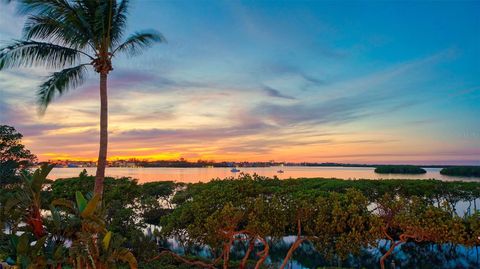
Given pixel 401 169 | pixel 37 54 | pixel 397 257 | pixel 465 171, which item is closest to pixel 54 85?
pixel 37 54

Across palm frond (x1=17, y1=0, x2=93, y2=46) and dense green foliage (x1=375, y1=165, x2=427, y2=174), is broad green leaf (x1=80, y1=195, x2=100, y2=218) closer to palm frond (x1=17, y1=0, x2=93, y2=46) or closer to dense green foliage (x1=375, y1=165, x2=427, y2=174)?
palm frond (x1=17, y1=0, x2=93, y2=46)

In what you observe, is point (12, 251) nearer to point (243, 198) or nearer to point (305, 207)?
point (243, 198)

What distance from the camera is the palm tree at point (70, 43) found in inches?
530

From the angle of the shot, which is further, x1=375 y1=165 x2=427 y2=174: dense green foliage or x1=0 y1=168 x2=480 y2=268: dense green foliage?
x1=375 y1=165 x2=427 y2=174: dense green foliage

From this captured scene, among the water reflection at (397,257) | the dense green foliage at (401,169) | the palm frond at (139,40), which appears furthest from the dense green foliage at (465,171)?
the palm frond at (139,40)

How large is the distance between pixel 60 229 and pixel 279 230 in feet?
24.8

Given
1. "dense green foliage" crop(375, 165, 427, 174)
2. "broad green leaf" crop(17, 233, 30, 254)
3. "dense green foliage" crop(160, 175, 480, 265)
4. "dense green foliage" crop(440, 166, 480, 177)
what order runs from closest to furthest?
"broad green leaf" crop(17, 233, 30, 254) → "dense green foliage" crop(160, 175, 480, 265) → "dense green foliage" crop(440, 166, 480, 177) → "dense green foliage" crop(375, 165, 427, 174)

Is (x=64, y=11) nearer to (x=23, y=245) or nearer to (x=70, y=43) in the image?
(x=70, y=43)

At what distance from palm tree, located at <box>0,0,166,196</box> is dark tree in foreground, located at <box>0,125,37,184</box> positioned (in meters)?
23.6

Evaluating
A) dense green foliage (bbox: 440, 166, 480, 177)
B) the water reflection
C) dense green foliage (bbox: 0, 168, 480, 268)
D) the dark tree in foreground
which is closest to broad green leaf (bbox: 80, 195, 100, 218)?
dense green foliage (bbox: 0, 168, 480, 268)

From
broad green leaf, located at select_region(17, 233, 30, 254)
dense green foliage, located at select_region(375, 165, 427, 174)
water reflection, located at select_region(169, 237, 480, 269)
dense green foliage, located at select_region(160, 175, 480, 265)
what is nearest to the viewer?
broad green leaf, located at select_region(17, 233, 30, 254)

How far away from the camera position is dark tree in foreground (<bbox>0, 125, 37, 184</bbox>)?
33.1 meters

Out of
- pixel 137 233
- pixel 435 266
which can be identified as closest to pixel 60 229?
pixel 137 233

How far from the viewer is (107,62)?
46.7 ft
